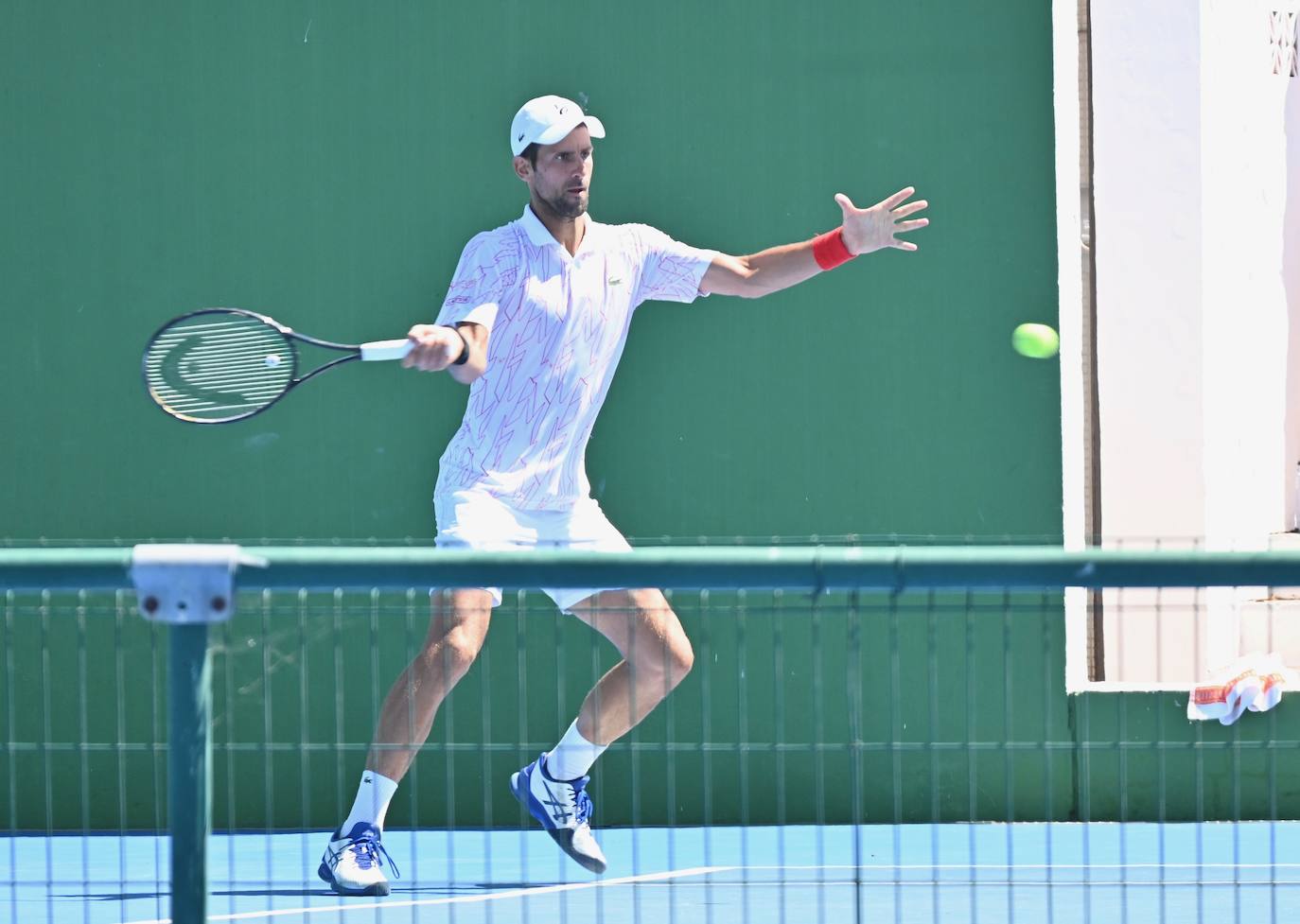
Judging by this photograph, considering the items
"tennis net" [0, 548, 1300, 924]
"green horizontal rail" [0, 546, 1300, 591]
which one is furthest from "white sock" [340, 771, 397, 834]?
"green horizontal rail" [0, 546, 1300, 591]

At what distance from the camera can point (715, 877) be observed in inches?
235

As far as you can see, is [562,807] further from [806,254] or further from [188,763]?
[188,763]

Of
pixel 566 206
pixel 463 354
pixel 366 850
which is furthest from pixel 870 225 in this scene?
pixel 366 850

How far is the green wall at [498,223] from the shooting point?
6.93 metres

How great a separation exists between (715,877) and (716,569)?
2953mm

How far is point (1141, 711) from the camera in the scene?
6.87 m

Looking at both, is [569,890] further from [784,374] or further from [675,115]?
[675,115]

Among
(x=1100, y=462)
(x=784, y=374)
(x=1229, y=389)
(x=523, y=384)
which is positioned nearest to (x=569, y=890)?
(x=523, y=384)

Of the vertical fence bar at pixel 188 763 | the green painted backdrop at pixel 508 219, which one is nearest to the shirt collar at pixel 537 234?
the green painted backdrop at pixel 508 219

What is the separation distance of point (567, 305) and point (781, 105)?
1600 millimetres

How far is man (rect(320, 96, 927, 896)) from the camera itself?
5.38 metres

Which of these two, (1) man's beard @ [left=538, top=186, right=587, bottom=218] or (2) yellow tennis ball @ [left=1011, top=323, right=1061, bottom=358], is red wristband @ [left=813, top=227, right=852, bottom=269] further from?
(2) yellow tennis ball @ [left=1011, top=323, right=1061, bottom=358]

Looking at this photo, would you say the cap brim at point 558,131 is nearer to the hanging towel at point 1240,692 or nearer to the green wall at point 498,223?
the green wall at point 498,223

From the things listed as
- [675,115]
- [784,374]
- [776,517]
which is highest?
[675,115]
